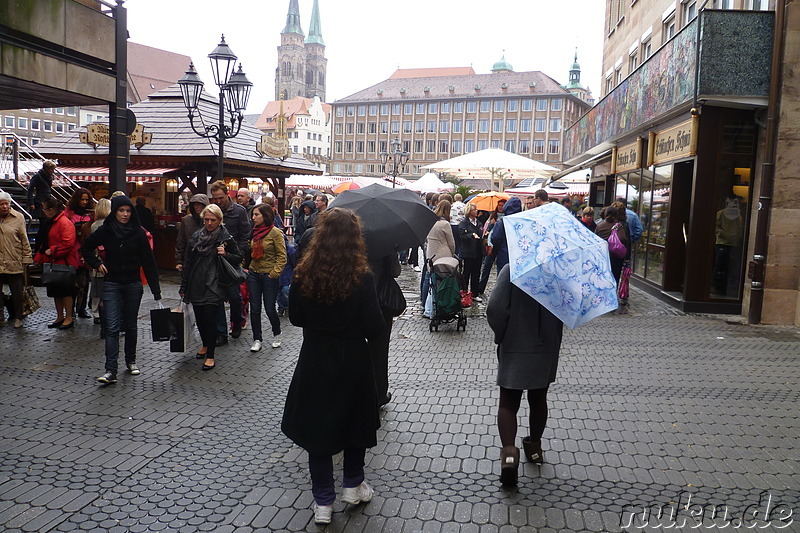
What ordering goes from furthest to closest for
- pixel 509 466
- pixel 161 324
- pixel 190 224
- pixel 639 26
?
pixel 639 26, pixel 190 224, pixel 161 324, pixel 509 466

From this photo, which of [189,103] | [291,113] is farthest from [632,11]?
[291,113]

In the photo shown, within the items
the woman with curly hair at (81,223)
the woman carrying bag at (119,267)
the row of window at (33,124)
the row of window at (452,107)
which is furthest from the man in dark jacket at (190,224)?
the row of window at (452,107)

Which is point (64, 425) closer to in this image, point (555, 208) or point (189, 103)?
point (555, 208)

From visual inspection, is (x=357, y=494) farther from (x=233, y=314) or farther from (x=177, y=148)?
(x=177, y=148)

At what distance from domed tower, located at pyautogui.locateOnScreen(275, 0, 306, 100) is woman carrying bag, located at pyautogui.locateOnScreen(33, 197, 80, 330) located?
13554 centimetres

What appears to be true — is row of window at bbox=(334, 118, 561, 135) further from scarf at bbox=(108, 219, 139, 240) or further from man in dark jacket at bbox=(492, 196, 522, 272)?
scarf at bbox=(108, 219, 139, 240)

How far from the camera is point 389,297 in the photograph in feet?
17.1

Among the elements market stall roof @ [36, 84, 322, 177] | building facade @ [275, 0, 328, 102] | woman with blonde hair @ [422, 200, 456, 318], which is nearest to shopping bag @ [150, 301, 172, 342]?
woman with blonde hair @ [422, 200, 456, 318]

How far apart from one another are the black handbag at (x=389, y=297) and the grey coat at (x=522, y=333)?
0.97 meters

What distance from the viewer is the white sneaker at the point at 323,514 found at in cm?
386

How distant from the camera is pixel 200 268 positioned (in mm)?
7543

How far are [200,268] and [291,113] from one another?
124 metres

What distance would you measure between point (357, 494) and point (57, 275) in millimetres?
6641

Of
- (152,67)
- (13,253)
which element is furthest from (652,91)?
(152,67)
